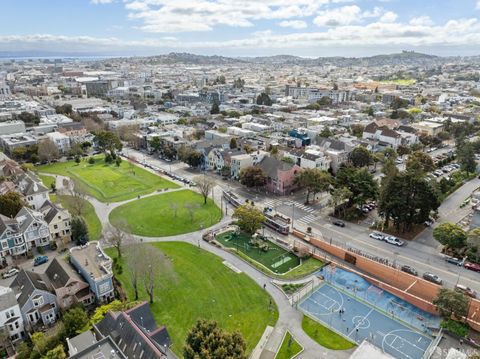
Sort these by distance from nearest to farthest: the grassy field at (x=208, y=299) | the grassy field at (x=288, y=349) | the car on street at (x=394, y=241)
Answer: the grassy field at (x=288, y=349) → the grassy field at (x=208, y=299) → the car on street at (x=394, y=241)

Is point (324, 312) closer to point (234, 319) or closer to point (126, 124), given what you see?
point (234, 319)

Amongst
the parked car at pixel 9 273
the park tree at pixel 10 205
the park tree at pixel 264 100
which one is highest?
the park tree at pixel 264 100

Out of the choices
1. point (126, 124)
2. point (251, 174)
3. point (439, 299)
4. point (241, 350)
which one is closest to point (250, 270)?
point (241, 350)

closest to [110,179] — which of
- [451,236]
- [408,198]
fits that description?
[408,198]

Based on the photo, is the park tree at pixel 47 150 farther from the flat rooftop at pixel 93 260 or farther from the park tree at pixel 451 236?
the park tree at pixel 451 236

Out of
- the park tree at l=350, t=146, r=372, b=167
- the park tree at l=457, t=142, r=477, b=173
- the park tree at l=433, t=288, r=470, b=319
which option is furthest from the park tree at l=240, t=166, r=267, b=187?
the park tree at l=457, t=142, r=477, b=173

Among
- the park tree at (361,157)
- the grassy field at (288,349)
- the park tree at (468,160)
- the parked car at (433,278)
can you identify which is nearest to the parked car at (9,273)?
the grassy field at (288,349)

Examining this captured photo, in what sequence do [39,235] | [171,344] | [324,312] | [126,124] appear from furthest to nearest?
[126,124]
[39,235]
[324,312]
[171,344]
